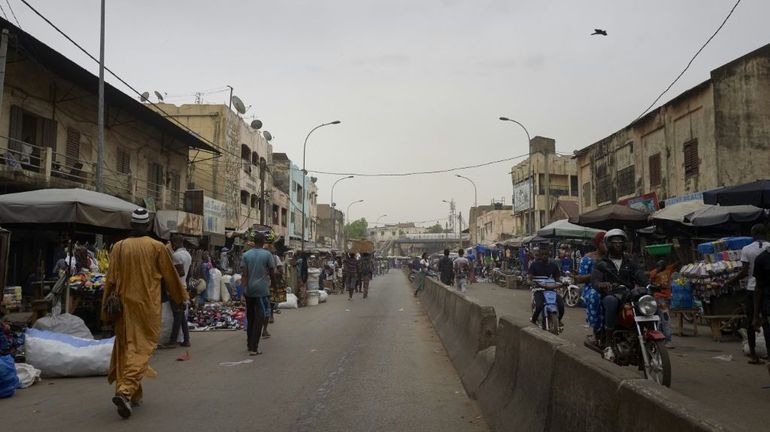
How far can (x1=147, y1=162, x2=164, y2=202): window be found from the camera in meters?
26.5

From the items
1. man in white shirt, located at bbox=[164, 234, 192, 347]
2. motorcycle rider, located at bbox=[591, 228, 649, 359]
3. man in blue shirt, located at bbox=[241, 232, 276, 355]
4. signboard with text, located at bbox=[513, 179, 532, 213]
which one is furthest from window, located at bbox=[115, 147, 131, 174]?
signboard with text, located at bbox=[513, 179, 532, 213]

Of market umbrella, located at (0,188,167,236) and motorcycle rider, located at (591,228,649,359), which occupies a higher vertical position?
market umbrella, located at (0,188,167,236)

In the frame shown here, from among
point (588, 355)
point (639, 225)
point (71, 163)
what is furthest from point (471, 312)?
point (71, 163)

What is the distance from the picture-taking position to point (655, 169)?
24.8 meters

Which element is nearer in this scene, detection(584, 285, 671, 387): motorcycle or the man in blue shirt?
detection(584, 285, 671, 387): motorcycle

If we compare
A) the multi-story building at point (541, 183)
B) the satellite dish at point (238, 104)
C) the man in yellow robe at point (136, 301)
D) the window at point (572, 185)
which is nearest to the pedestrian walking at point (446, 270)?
the man in yellow robe at point (136, 301)

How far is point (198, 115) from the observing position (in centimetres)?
3575

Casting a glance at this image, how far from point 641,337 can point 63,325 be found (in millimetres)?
7087

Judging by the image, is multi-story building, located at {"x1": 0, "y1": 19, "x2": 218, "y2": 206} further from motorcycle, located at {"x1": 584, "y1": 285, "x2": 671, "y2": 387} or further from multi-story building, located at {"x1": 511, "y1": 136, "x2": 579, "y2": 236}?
multi-story building, located at {"x1": 511, "y1": 136, "x2": 579, "y2": 236}

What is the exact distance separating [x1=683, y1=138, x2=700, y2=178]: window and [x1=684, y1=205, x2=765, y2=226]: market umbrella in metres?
10.1

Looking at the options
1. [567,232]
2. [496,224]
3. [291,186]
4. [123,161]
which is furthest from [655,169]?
[496,224]

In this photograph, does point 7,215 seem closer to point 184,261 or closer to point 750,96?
point 184,261

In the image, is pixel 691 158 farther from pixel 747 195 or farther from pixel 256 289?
pixel 256 289

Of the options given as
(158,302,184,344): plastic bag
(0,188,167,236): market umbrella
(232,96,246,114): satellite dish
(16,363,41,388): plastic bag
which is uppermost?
(232,96,246,114): satellite dish
